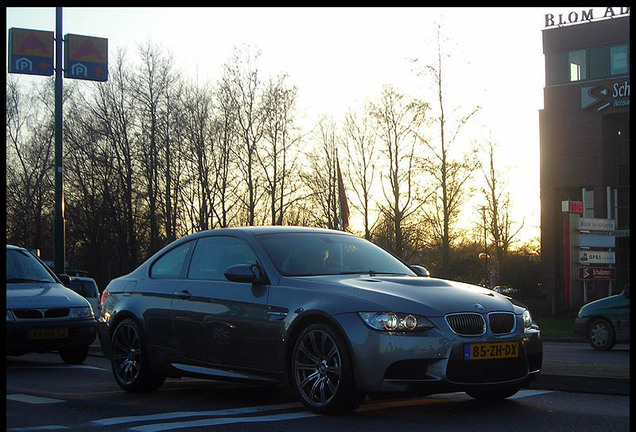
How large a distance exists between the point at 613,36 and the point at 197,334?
45.3 m

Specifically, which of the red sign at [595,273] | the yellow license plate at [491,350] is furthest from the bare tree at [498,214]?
the yellow license plate at [491,350]

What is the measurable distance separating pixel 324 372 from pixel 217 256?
1.98 m

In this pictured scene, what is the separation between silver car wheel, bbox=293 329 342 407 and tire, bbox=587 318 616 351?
13020 millimetres

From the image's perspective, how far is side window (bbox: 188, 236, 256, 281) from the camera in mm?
8211

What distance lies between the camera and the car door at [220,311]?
7570 millimetres

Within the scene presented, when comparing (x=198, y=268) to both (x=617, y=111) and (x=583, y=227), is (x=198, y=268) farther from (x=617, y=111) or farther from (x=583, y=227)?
(x=617, y=111)

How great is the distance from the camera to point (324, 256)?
808cm

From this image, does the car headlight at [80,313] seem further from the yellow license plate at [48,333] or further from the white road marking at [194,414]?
the white road marking at [194,414]

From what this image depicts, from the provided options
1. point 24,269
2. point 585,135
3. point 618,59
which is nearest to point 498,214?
point 585,135

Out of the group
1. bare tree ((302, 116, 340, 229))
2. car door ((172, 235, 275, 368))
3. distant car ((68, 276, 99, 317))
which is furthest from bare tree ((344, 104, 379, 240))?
car door ((172, 235, 275, 368))

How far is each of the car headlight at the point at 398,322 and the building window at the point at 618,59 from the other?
44920mm
